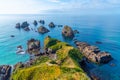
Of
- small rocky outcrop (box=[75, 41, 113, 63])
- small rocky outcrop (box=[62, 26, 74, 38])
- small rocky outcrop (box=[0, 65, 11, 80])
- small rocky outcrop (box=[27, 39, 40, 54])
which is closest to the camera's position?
small rocky outcrop (box=[0, 65, 11, 80])

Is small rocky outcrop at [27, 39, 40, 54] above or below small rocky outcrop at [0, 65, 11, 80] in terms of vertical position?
below

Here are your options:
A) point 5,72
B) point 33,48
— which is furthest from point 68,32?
point 5,72

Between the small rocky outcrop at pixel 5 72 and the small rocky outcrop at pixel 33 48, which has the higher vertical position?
the small rocky outcrop at pixel 5 72

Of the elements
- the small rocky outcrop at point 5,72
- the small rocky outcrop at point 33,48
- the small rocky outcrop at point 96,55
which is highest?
the small rocky outcrop at point 96,55

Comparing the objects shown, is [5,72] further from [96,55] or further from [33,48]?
[96,55]

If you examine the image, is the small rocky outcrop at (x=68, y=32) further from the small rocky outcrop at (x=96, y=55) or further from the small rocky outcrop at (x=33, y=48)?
the small rocky outcrop at (x=96, y=55)

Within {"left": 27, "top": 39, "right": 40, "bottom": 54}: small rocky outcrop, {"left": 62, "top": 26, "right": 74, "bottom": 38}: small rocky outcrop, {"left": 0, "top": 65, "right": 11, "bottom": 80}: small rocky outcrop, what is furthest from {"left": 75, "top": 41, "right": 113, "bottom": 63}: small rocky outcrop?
{"left": 62, "top": 26, "right": 74, "bottom": 38}: small rocky outcrop

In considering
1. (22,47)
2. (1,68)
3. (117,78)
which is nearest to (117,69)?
(117,78)

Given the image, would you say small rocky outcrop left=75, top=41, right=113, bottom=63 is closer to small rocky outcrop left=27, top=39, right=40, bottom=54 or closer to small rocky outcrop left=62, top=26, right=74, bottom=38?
small rocky outcrop left=27, top=39, right=40, bottom=54

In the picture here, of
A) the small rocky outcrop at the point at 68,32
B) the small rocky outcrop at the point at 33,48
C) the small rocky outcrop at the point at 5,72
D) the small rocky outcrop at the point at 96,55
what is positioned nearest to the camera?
the small rocky outcrop at the point at 5,72

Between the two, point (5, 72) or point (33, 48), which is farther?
point (33, 48)

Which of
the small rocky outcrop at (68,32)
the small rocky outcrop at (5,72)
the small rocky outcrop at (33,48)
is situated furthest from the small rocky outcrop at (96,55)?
the small rocky outcrop at (68,32)
